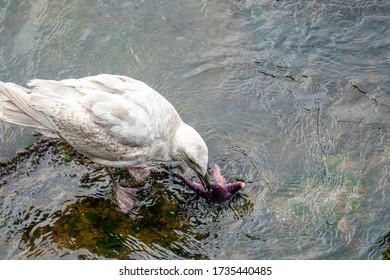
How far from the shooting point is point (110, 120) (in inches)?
247

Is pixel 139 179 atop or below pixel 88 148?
below

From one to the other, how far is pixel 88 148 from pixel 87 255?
1063mm

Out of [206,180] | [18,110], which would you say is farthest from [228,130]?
[18,110]

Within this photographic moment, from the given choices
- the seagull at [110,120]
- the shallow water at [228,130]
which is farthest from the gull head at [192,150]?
the shallow water at [228,130]

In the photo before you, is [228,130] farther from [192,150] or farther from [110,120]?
[110,120]

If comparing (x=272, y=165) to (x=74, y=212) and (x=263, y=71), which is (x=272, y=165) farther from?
(x=74, y=212)

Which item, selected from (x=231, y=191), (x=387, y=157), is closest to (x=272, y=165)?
(x=231, y=191)

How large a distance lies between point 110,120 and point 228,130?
61.2 inches

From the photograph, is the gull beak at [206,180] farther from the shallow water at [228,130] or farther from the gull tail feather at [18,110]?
the gull tail feather at [18,110]

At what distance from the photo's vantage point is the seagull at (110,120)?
631cm

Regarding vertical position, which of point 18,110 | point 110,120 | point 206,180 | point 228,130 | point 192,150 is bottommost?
point 228,130

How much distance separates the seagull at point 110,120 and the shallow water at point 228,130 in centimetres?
46

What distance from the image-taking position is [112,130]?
20.7 ft

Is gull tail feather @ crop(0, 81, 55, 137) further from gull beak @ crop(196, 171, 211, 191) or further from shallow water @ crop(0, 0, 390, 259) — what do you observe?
gull beak @ crop(196, 171, 211, 191)
